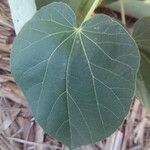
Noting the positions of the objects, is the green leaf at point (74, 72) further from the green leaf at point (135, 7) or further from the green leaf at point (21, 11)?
the green leaf at point (135, 7)

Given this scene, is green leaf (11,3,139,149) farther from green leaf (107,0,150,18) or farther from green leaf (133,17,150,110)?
green leaf (107,0,150,18)

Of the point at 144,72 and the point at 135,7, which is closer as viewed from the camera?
the point at 144,72

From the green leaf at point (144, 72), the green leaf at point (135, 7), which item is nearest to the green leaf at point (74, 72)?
the green leaf at point (144, 72)

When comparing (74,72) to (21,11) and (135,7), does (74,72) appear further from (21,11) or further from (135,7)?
(135,7)

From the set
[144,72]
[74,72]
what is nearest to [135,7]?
[144,72]

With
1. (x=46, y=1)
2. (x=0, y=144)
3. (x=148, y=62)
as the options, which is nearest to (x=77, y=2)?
(x=46, y=1)

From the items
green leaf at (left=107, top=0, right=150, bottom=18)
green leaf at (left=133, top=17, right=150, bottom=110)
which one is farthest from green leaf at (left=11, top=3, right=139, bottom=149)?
green leaf at (left=107, top=0, right=150, bottom=18)
